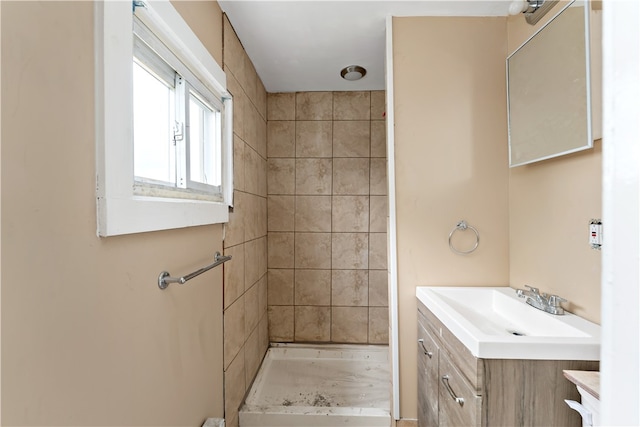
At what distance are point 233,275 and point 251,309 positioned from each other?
0.53m

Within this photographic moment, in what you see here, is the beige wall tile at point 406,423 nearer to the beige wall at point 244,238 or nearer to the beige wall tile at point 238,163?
the beige wall at point 244,238

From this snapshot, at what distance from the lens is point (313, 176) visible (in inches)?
110

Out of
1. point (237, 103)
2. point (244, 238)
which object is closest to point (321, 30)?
point (237, 103)

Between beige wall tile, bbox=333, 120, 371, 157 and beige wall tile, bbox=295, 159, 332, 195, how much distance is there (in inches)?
6.1

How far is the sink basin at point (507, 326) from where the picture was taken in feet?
3.22

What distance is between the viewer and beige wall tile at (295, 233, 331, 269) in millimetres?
2793

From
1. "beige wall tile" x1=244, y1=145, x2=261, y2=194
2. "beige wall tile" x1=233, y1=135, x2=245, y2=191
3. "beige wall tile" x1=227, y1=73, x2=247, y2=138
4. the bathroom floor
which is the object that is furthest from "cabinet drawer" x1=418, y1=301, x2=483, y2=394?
"beige wall tile" x1=227, y1=73, x2=247, y2=138

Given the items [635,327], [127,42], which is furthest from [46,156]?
[635,327]

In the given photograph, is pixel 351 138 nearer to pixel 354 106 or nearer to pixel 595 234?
pixel 354 106

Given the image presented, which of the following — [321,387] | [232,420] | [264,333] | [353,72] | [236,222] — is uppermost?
[353,72]

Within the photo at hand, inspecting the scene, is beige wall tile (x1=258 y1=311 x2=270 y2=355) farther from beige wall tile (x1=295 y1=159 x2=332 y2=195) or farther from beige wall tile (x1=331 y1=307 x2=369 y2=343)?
beige wall tile (x1=295 y1=159 x2=332 y2=195)

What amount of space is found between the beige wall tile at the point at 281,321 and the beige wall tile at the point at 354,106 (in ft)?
5.85

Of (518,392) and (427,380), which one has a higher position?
(518,392)

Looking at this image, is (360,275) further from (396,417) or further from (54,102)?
(54,102)
